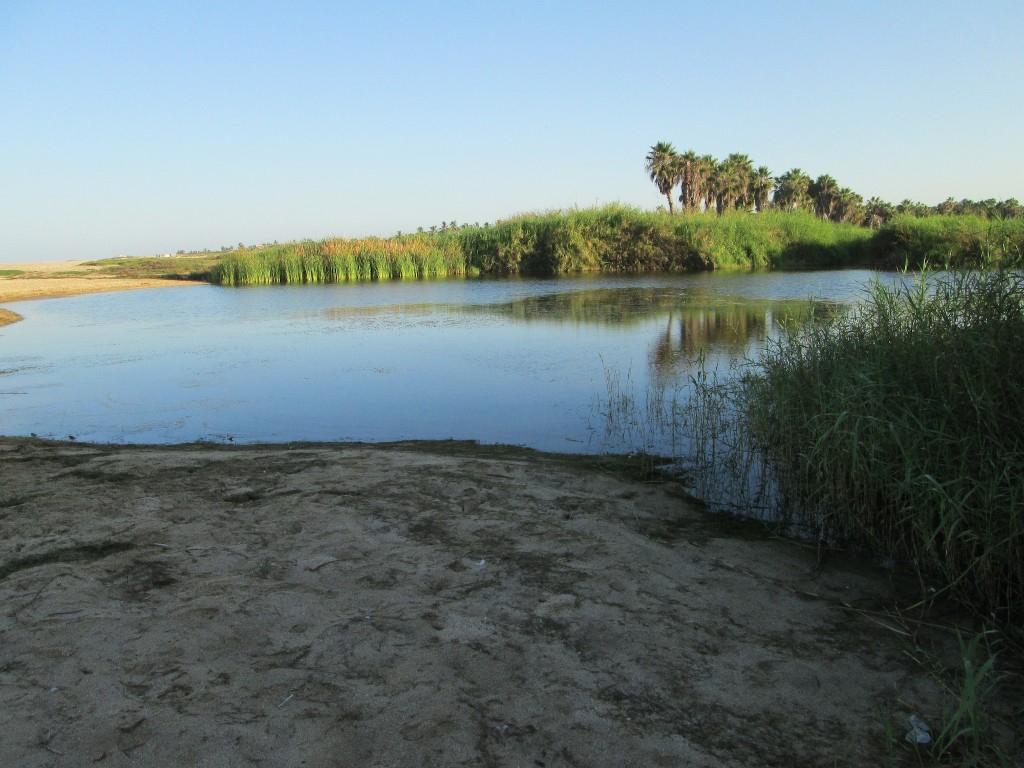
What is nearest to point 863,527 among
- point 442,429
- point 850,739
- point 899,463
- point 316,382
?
point 899,463

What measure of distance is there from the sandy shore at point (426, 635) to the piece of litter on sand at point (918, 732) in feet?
0.22

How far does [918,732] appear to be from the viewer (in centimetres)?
265

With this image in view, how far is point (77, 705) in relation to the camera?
2658mm

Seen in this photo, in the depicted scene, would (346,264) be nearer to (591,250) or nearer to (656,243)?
(591,250)

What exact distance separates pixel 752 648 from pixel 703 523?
1820mm

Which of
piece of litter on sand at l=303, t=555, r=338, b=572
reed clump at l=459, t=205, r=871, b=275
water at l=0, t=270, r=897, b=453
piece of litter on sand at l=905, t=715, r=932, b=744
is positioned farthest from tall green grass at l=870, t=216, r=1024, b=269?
piece of litter on sand at l=303, t=555, r=338, b=572

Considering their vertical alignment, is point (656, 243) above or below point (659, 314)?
above

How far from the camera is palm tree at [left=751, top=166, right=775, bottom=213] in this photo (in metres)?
60.3

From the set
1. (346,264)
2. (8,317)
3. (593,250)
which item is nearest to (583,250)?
(593,250)

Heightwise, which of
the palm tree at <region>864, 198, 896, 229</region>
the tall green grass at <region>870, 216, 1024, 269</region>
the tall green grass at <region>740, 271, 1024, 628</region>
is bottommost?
the tall green grass at <region>740, 271, 1024, 628</region>

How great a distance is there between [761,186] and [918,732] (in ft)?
209

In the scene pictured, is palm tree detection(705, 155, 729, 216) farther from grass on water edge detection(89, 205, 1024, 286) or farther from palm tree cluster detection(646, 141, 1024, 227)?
grass on water edge detection(89, 205, 1024, 286)

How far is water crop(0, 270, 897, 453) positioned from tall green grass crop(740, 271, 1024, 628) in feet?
6.87

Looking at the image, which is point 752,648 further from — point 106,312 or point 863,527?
point 106,312
